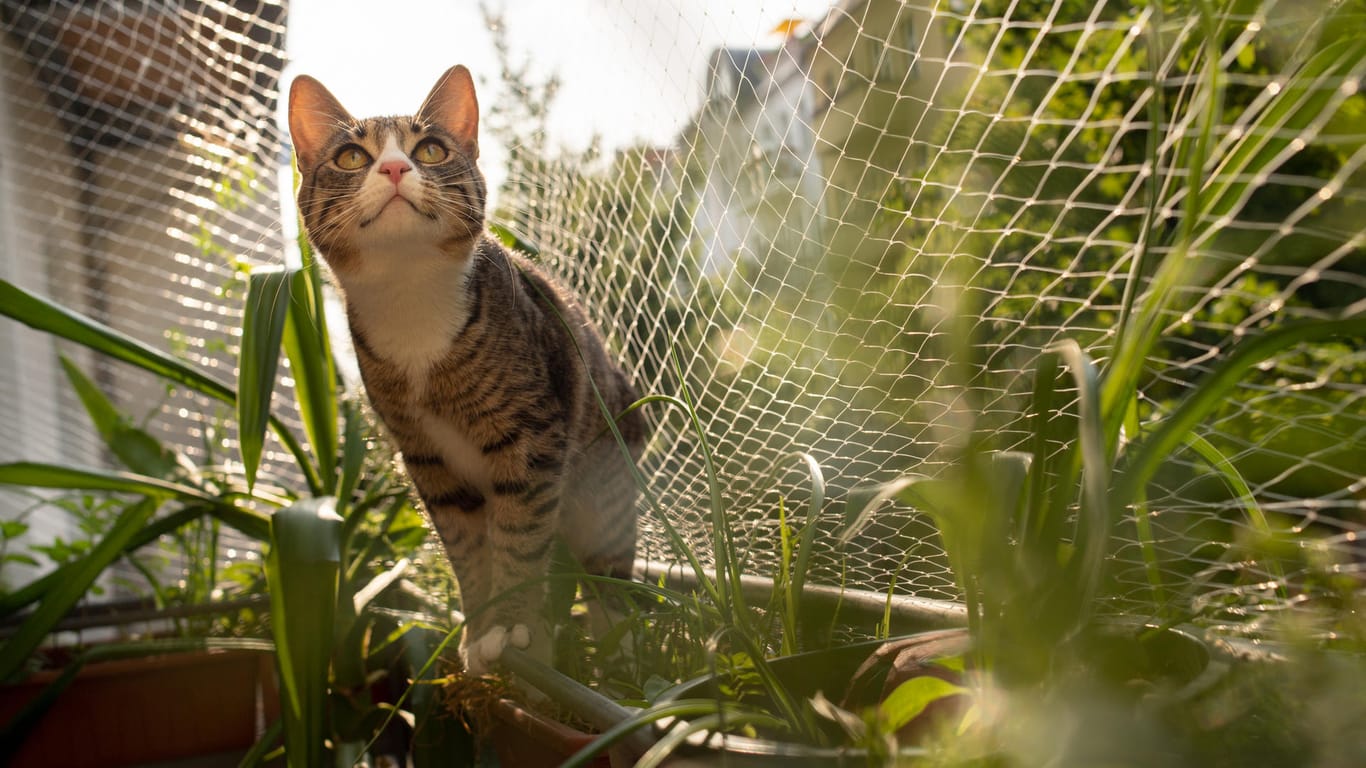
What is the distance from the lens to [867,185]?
1.38ft

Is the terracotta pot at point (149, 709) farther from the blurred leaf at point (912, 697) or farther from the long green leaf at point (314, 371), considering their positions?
the blurred leaf at point (912, 697)

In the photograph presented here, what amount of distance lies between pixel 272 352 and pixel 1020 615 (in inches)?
45.1

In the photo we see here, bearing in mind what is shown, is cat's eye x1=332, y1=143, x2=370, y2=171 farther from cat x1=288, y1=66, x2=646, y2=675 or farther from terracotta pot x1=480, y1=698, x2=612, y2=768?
terracotta pot x1=480, y1=698, x2=612, y2=768

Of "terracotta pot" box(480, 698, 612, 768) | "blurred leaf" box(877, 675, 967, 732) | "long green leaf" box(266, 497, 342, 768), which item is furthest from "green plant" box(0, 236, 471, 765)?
"blurred leaf" box(877, 675, 967, 732)

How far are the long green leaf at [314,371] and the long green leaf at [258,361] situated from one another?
257 mm

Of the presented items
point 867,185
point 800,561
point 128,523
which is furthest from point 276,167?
point 867,185

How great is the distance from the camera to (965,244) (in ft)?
0.96

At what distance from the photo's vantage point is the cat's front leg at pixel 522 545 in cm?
120

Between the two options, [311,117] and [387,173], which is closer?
[387,173]

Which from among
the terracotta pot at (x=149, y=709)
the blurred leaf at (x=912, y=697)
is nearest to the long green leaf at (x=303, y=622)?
the terracotta pot at (x=149, y=709)

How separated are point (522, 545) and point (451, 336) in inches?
12.6

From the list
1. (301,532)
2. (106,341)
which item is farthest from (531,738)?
(106,341)

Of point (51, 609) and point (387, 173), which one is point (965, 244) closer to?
point (387, 173)

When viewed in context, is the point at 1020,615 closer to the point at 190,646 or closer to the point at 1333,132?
the point at 1333,132
